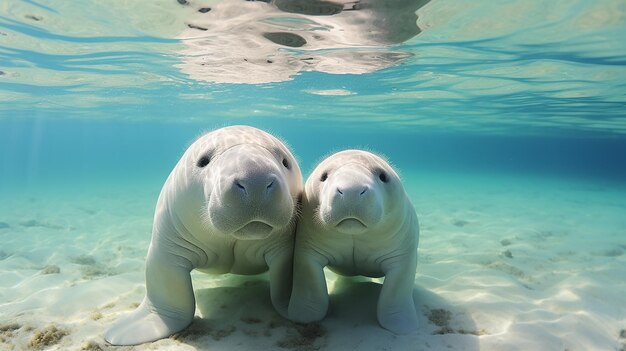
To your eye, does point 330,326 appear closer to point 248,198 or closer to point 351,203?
point 351,203

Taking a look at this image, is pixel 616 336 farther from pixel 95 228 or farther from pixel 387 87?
pixel 387 87

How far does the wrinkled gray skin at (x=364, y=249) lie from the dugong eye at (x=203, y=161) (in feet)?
3.06

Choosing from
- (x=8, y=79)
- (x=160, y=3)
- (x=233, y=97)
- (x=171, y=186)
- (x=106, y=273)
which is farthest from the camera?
(x=233, y=97)

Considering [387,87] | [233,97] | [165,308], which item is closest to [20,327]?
[165,308]

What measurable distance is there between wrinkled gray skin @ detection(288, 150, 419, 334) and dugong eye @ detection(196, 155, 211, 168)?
0.93 meters

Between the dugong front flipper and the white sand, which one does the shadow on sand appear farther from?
the dugong front flipper

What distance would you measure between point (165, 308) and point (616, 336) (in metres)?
4.29

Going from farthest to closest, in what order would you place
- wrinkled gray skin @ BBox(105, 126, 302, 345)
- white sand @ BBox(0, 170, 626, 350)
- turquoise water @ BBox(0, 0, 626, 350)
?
turquoise water @ BBox(0, 0, 626, 350) < white sand @ BBox(0, 170, 626, 350) < wrinkled gray skin @ BBox(105, 126, 302, 345)

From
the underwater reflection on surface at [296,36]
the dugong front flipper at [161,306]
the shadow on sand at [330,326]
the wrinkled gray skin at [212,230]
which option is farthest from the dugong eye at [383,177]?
the underwater reflection on surface at [296,36]

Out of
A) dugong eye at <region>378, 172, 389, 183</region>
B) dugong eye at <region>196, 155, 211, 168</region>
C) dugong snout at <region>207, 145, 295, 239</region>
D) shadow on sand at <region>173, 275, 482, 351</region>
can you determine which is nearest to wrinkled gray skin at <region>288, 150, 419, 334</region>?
dugong eye at <region>378, 172, 389, 183</region>

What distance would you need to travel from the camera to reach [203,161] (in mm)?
3141

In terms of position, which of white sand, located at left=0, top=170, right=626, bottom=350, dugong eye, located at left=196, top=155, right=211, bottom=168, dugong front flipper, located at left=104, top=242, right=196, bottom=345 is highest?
dugong eye, located at left=196, top=155, right=211, bottom=168

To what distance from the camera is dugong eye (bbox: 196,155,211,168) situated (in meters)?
3.12

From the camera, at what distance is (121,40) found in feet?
37.0
